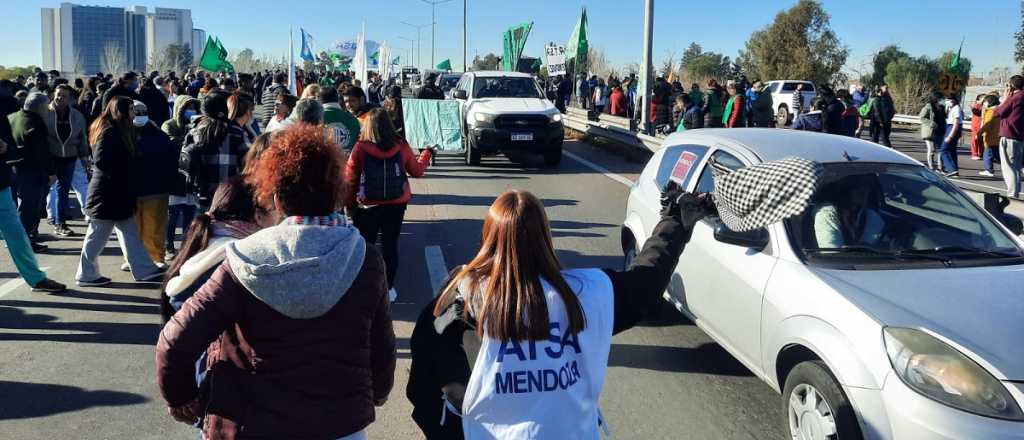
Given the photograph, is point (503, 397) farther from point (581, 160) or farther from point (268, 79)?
point (268, 79)

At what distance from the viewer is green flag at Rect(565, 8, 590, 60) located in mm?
23188

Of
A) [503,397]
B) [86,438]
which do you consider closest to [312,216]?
[503,397]

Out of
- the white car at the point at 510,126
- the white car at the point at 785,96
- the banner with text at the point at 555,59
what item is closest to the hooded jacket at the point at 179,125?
the white car at the point at 510,126

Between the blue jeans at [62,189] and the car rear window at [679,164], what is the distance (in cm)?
728

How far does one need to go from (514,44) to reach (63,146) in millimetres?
20125

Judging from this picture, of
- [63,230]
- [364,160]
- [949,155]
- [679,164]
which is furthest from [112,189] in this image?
[949,155]

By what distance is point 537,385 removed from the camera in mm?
2311

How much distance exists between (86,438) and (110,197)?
337cm

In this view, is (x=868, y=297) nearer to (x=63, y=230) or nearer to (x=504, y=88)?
(x=63, y=230)

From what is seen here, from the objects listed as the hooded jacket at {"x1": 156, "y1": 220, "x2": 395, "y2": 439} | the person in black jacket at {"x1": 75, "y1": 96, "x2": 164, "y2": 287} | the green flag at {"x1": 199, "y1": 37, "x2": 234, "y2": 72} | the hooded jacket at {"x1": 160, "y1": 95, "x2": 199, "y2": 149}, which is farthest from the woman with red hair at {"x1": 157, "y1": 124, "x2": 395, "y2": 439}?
the green flag at {"x1": 199, "y1": 37, "x2": 234, "y2": 72}

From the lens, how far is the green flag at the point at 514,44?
27281mm

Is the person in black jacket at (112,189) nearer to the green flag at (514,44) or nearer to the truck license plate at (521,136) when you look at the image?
the truck license plate at (521,136)

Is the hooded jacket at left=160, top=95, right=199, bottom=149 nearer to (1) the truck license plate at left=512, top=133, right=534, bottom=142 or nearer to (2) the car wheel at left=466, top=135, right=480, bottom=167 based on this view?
(2) the car wheel at left=466, top=135, right=480, bottom=167

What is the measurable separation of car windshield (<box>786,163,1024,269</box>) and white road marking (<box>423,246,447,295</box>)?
12.3ft
